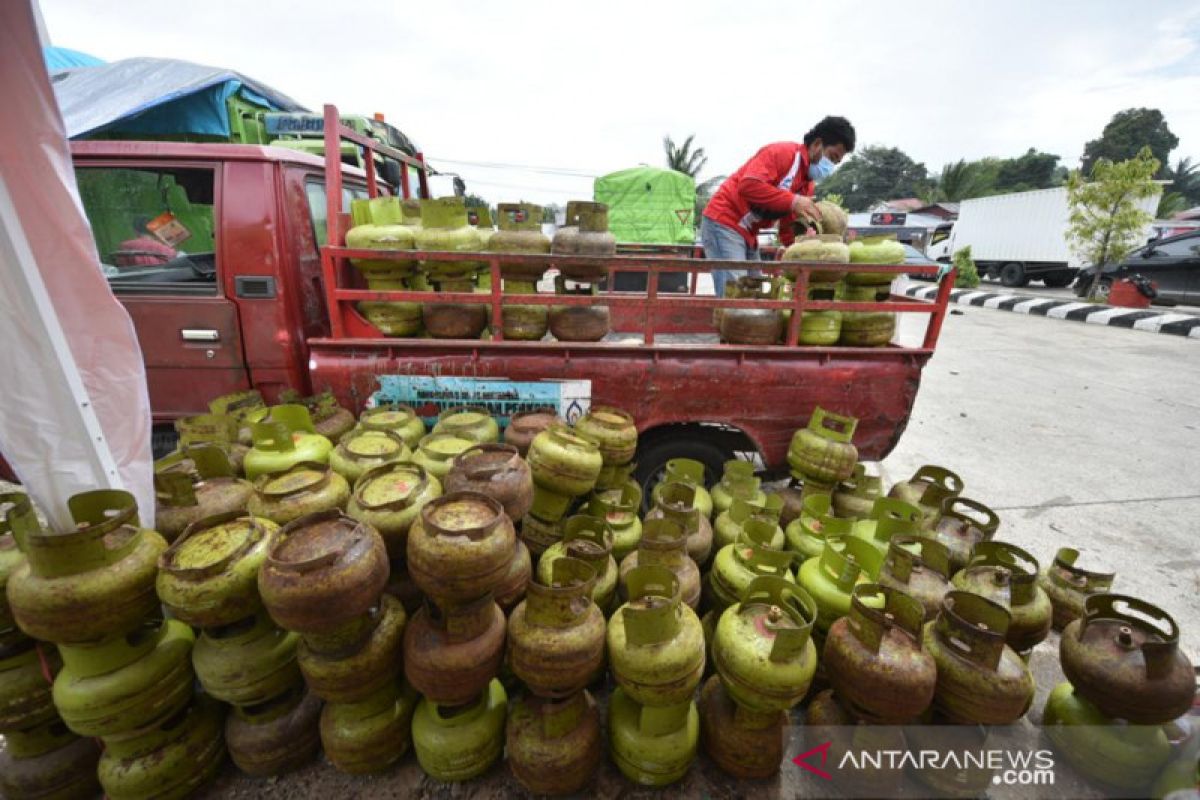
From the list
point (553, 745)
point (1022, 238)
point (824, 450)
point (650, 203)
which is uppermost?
point (650, 203)

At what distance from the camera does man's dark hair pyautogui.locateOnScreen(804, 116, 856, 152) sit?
3850 mm

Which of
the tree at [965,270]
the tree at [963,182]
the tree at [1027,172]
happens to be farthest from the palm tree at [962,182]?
the tree at [965,270]

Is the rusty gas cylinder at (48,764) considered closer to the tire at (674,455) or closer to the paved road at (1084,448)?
the tire at (674,455)

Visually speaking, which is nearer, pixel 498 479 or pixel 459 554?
pixel 459 554

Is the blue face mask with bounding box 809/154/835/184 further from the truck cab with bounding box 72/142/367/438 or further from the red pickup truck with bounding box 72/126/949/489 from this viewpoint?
the truck cab with bounding box 72/142/367/438

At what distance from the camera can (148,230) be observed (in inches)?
115

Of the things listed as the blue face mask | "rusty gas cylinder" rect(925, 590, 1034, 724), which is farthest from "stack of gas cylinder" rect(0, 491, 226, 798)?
the blue face mask

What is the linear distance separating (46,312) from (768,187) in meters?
3.96

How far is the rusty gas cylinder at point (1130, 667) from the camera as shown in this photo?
1642mm

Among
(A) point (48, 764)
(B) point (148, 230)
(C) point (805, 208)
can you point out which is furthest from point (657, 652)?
(B) point (148, 230)

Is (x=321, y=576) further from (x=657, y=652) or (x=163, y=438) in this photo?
(x=163, y=438)

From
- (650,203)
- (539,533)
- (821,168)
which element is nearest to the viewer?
(539,533)

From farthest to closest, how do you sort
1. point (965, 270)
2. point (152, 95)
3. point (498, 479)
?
1. point (965, 270)
2. point (152, 95)
3. point (498, 479)

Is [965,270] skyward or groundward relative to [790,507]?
skyward
